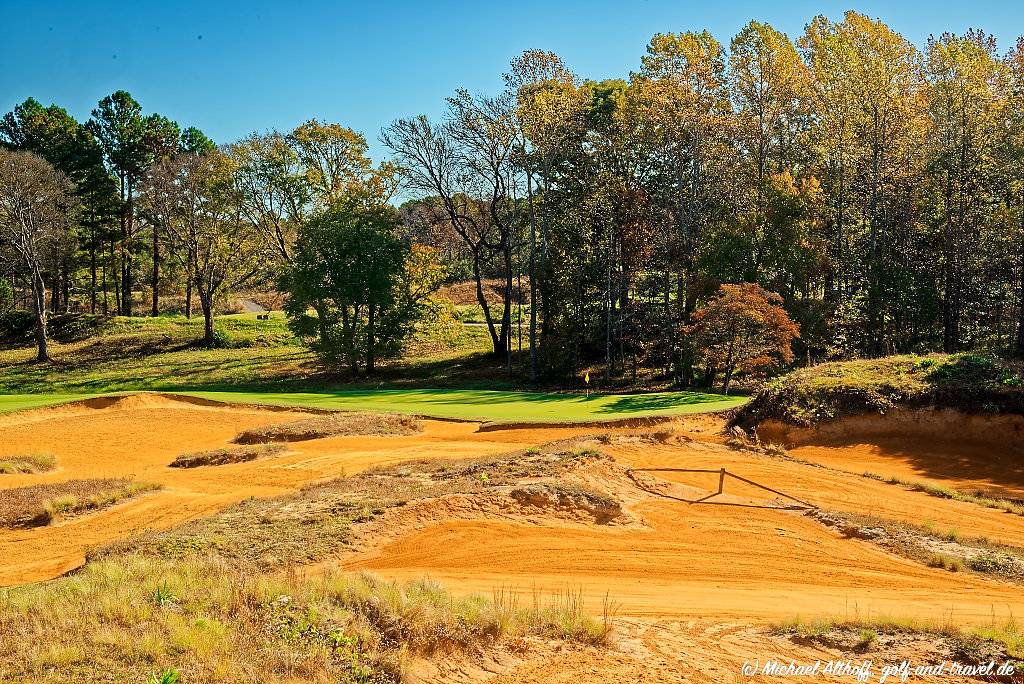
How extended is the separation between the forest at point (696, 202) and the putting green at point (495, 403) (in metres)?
4.18

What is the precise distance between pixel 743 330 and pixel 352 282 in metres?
22.0

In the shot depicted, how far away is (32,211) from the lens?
49.7 m

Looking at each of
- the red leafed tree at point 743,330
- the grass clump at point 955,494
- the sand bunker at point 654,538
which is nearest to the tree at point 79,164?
the sand bunker at point 654,538

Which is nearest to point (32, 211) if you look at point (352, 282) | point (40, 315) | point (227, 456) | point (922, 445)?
point (40, 315)

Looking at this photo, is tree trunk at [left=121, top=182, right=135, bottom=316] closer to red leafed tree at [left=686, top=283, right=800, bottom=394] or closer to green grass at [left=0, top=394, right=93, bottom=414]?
green grass at [left=0, top=394, right=93, bottom=414]

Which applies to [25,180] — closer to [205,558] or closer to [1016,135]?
[205,558]

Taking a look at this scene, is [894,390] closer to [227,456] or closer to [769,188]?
[769,188]

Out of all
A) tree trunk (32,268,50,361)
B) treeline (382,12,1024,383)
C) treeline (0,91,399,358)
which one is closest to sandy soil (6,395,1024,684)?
treeline (382,12,1024,383)

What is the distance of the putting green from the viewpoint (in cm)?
2698

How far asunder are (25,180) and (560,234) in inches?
1360

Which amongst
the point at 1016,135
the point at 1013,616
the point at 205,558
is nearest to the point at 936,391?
the point at 1013,616

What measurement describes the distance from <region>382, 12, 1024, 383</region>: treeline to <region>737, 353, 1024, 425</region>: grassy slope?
9248 mm

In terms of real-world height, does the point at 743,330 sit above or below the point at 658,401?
above

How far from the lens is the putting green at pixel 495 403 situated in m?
27.0
